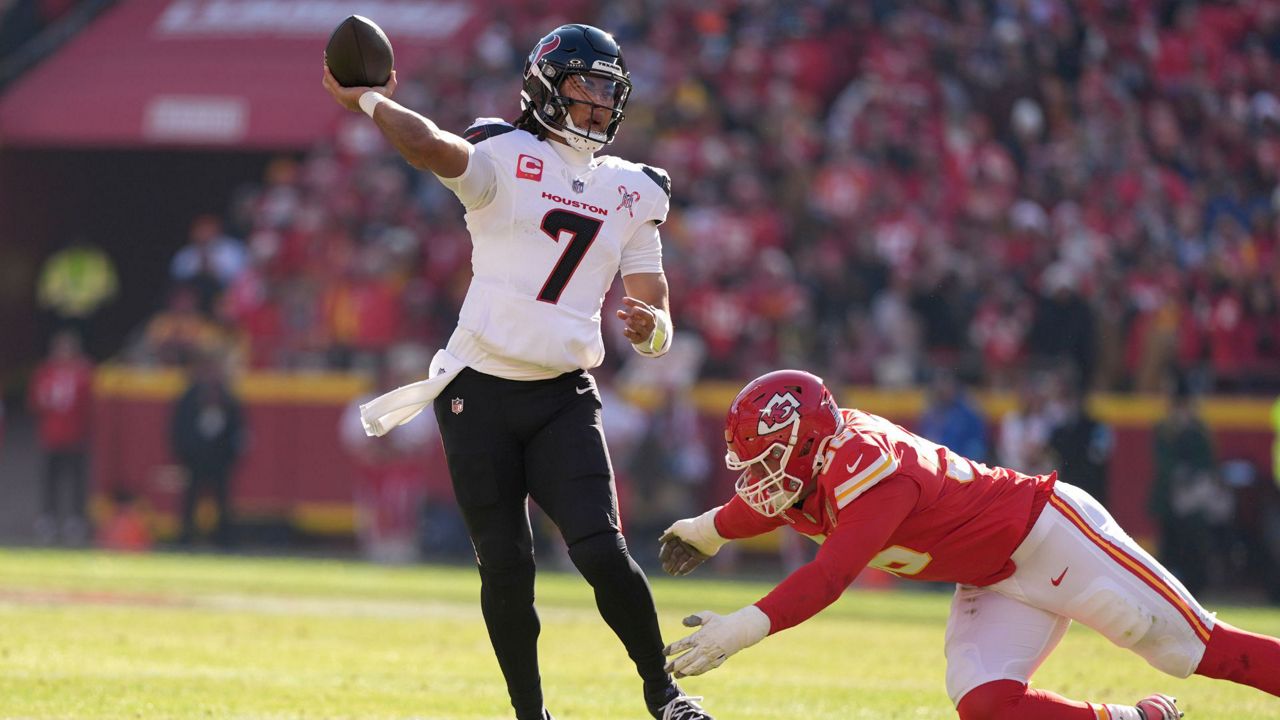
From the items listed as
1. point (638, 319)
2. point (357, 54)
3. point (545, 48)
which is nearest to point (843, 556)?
point (638, 319)

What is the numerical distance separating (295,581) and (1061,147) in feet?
25.8

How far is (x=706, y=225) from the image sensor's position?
52.1ft

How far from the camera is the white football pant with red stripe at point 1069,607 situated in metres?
5.17

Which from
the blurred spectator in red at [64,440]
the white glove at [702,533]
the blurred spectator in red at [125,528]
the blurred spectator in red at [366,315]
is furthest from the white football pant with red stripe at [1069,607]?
the blurred spectator in red at [64,440]

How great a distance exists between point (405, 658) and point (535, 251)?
10.9 feet

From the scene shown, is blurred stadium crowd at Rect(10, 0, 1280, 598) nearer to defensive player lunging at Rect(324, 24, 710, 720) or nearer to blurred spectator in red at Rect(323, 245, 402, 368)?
blurred spectator in red at Rect(323, 245, 402, 368)

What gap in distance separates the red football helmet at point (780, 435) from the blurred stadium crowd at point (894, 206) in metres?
9.55

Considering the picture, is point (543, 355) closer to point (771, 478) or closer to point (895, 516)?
point (771, 478)

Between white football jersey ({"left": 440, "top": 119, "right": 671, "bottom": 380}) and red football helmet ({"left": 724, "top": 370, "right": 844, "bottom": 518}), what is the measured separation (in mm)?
625

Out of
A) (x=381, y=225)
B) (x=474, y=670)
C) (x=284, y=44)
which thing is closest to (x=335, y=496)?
(x=381, y=225)

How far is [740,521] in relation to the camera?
545cm

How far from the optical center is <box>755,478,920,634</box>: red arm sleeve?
181 inches

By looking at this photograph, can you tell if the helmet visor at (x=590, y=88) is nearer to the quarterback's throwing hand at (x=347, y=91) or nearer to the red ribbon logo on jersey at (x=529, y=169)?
the red ribbon logo on jersey at (x=529, y=169)

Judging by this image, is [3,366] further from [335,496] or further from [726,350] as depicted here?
[726,350]
